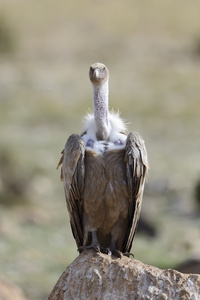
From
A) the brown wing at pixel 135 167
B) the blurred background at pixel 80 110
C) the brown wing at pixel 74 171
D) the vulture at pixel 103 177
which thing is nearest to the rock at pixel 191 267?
the blurred background at pixel 80 110

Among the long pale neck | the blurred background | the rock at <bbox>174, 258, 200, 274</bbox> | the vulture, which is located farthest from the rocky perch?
the blurred background

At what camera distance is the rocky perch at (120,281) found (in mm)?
9375

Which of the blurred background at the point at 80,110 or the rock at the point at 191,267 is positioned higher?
the blurred background at the point at 80,110

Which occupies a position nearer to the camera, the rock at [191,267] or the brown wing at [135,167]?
the brown wing at [135,167]

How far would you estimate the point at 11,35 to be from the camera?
163 feet

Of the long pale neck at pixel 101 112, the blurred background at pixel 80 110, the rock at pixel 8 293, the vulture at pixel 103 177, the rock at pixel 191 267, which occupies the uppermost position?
the blurred background at pixel 80 110

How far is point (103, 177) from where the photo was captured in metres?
10.4

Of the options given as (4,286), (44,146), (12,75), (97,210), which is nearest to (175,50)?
(12,75)

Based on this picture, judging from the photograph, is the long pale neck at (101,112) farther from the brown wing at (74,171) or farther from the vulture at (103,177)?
the brown wing at (74,171)

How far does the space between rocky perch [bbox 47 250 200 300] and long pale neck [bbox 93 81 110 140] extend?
1522mm

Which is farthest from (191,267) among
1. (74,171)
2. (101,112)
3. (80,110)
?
(80,110)

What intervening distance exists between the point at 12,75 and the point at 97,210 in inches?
1167

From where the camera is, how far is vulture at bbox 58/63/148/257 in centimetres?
1041

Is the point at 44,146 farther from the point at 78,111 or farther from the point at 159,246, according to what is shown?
the point at 159,246
